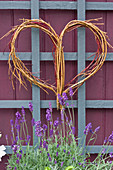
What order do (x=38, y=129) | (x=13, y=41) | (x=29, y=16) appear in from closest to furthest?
(x=38, y=129) < (x=13, y=41) < (x=29, y=16)

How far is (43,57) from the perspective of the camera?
1.65 meters

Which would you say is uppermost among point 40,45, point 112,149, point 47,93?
point 40,45

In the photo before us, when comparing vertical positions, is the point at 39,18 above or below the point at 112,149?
above

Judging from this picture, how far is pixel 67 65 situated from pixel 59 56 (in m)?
0.14

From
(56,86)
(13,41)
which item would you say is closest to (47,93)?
(56,86)

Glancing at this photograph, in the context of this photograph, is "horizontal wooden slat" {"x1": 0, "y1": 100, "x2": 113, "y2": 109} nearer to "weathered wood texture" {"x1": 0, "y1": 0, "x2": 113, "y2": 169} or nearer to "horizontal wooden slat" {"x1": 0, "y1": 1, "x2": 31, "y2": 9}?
"weathered wood texture" {"x1": 0, "y1": 0, "x2": 113, "y2": 169}

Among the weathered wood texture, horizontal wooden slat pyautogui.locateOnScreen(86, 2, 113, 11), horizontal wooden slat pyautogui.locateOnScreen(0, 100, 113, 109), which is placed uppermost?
horizontal wooden slat pyautogui.locateOnScreen(86, 2, 113, 11)

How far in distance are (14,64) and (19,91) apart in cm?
24

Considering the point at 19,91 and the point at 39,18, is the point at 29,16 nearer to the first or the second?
the point at 39,18

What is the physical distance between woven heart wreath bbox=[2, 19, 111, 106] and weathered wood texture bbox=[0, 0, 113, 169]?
5 centimetres

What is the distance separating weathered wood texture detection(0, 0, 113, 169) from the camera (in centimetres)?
166

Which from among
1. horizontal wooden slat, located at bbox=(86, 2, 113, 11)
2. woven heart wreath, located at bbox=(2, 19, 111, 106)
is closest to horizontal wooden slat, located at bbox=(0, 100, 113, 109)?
woven heart wreath, located at bbox=(2, 19, 111, 106)

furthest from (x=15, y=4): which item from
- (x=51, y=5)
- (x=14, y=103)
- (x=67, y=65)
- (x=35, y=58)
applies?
(x=14, y=103)

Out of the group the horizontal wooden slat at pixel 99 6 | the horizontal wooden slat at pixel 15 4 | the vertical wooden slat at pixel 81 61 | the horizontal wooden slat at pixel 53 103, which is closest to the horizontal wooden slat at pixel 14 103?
the horizontal wooden slat at pixel 53 103
